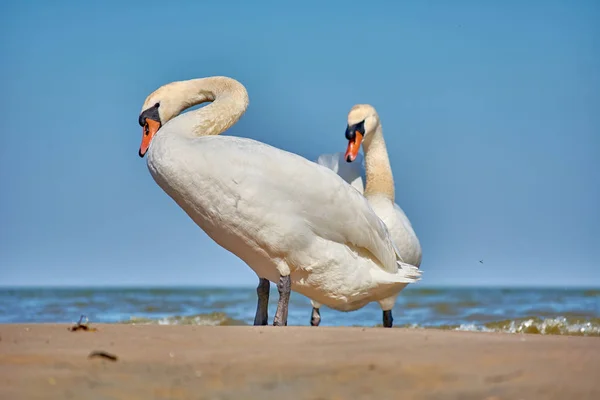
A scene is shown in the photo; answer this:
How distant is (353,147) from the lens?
9750 millimetres

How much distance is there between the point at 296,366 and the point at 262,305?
3264mm

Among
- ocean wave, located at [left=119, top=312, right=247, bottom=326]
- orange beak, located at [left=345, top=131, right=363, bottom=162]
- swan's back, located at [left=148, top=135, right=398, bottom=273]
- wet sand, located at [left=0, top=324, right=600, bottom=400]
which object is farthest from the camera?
ocean wave, located at [left=119, top=312, right=247, bottom=326]

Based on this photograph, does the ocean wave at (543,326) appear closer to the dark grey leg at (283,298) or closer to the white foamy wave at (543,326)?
the white foamy wave at (543,326)

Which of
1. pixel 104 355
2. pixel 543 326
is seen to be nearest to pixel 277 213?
pixel 104 355

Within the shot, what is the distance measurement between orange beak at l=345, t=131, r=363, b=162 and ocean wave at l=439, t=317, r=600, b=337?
4.29m

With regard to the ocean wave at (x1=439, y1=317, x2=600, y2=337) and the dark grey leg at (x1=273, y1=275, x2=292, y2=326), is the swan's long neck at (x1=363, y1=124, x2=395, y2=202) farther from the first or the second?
the ocean wave at (x1=439, y1=317, x2=600, y2=337)

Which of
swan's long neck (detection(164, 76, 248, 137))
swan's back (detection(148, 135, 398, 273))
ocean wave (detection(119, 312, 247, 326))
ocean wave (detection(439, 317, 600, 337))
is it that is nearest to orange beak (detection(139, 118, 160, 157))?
swan's long neck (detection(164, 76, 248, 137))

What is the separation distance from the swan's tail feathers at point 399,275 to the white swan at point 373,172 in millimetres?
966

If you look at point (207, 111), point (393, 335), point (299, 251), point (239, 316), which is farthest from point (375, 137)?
point (239, 316)

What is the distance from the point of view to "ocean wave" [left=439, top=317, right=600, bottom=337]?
1329 centimetres

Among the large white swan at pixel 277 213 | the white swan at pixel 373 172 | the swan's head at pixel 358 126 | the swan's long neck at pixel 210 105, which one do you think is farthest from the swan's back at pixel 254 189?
the swan's head at pixel 358 126

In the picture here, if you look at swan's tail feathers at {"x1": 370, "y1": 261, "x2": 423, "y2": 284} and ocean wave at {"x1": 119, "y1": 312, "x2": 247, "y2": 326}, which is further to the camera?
ocean wave at {"x1": 119, "y1": 312, "x2": 247, "y2": 326}

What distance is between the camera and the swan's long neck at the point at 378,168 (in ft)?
31.7

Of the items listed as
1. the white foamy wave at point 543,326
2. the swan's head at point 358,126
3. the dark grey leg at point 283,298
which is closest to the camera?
the dark grey leg at point 283,298
